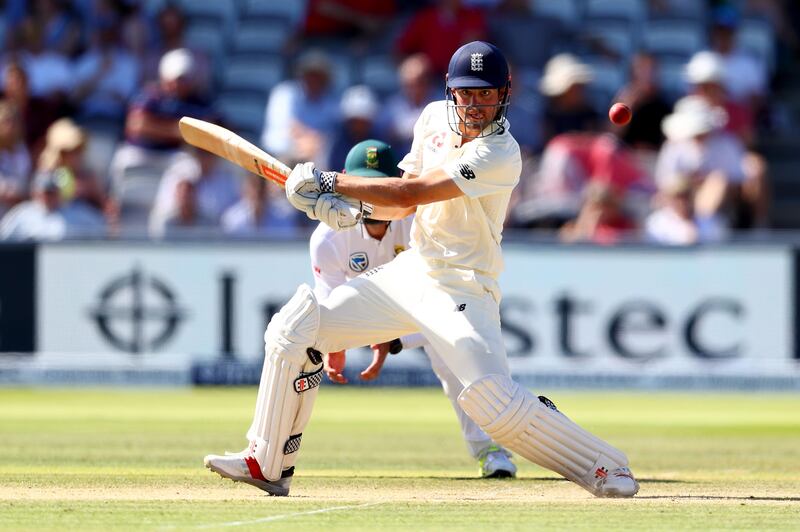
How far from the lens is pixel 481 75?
5973 millimetres

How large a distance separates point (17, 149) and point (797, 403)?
7217 mm

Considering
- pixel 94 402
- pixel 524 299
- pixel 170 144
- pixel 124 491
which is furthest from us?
pixel 170 144

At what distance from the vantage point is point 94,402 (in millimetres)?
11648

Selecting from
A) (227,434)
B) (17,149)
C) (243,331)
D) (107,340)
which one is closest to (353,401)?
(243,331)

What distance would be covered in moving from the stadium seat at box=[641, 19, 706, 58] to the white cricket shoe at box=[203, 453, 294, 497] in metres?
10.2

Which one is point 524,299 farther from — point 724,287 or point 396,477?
point 396,477

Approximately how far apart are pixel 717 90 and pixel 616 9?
223 centimetres

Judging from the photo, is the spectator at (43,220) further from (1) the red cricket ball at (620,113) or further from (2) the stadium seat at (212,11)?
(1) the red cricket ball at (620,113)

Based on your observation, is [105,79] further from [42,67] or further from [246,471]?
Answer: [246,471]

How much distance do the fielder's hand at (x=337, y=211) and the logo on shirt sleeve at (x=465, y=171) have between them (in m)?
0.45

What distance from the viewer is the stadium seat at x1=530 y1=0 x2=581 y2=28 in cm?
1542

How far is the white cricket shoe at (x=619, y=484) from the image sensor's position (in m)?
5.88

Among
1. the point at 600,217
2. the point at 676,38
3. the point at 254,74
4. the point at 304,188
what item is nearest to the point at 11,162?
the point at 254,74

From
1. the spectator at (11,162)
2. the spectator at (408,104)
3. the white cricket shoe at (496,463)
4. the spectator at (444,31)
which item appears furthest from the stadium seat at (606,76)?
the white cricket shoe at (496,463)
